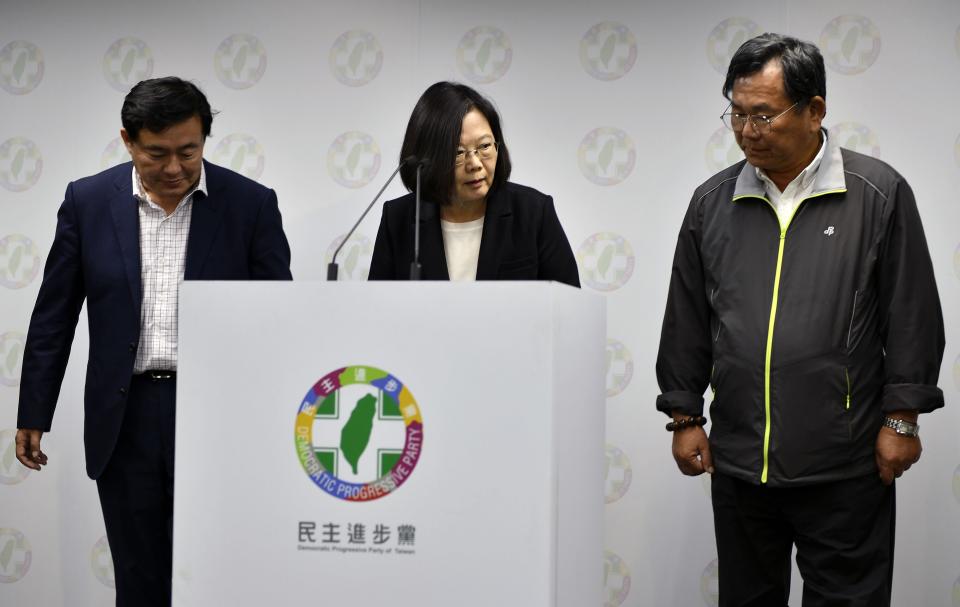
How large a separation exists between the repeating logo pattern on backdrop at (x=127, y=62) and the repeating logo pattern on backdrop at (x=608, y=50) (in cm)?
137

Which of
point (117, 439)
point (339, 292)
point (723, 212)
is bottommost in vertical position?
point (117, 439)

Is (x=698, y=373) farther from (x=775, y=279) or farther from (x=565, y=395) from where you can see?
(x=565, y=395)

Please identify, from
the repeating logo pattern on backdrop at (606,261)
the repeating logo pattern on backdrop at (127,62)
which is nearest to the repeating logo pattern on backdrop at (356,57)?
the repeating logo pattern on backdrop at (127,62)

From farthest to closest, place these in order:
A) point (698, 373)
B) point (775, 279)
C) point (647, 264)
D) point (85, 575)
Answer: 1. point (85, 575)
2. point (647, 264)
3. point (698, 373)
4. point (775, 279)

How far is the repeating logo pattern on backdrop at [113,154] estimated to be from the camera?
10.8 feet

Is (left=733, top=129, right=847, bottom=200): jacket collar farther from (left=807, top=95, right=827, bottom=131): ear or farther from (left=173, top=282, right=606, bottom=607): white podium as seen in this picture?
(left=173, top=282, right=606, bottom=607): white podium

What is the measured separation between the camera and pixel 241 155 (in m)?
3.24

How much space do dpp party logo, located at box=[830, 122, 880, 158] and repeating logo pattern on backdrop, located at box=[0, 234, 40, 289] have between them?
8.17 feet

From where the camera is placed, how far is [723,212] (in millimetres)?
A: 2242

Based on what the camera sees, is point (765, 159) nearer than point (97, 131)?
Yes

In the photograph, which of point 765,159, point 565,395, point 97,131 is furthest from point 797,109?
point 97,131

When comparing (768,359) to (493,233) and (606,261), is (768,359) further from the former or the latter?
(606,261)

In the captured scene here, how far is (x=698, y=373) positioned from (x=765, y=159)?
0.48 meters

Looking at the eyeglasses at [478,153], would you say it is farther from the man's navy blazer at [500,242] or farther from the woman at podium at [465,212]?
the man's navy blazer at [500,242]
